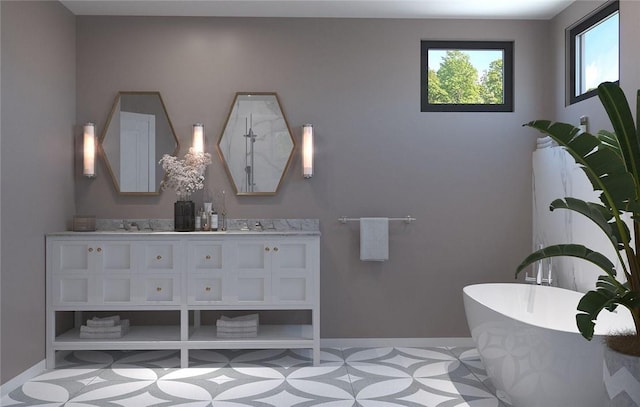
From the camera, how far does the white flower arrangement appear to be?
4.22 metres

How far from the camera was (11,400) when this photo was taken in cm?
326

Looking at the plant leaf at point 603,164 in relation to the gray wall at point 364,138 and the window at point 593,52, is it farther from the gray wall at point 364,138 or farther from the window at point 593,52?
the gray wall at point 364,138

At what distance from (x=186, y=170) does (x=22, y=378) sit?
173cm

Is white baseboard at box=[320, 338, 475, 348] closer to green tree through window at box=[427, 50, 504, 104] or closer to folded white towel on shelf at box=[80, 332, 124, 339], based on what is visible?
folded white towel on shelf at box=[80, 332, 124, 339]

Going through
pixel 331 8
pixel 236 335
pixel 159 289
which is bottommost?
pixel 236 335

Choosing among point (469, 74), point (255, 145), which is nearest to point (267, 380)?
point (255, 145)

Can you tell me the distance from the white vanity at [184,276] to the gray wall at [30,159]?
0.21 m

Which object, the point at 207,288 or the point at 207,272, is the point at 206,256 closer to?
the point at 207,272

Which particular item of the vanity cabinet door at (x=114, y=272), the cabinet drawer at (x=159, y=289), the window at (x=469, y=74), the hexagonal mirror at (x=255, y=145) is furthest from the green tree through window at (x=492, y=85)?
the vanity cabinet door at (x=114, y=272)

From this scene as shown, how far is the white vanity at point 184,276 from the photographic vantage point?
153 inches

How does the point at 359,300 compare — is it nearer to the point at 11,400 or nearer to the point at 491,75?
the point at 491,75

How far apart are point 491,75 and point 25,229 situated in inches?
140

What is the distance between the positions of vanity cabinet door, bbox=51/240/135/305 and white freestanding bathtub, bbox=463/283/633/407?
7.54 feet

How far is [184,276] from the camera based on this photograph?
3.91 meters
